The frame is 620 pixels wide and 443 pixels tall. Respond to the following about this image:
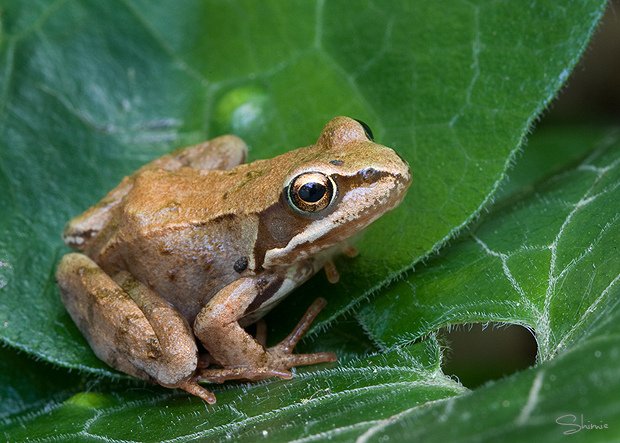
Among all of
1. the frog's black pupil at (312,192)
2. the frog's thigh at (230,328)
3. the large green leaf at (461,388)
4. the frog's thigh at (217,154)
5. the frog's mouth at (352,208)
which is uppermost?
the frog's thigh at (217,154)

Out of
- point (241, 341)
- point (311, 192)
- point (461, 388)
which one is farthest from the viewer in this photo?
point (241, 341)

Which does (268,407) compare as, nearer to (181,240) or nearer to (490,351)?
(181,240)

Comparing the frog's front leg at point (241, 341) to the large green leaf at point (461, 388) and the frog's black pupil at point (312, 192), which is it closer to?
the large green leaf at point (461, 388)

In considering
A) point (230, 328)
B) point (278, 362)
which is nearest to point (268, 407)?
point (278, 362)

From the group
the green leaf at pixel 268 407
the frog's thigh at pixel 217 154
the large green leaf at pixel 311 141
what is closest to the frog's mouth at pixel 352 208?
the large green leaf at pixel 311 141

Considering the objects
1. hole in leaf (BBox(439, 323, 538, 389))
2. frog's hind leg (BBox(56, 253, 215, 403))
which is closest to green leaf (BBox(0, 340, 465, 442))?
frog's hind leg (BBox(56, 253, 215, 403))

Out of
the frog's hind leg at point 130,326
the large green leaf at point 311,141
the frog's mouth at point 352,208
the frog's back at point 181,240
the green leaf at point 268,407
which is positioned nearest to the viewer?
the green leaf at point 268,407
